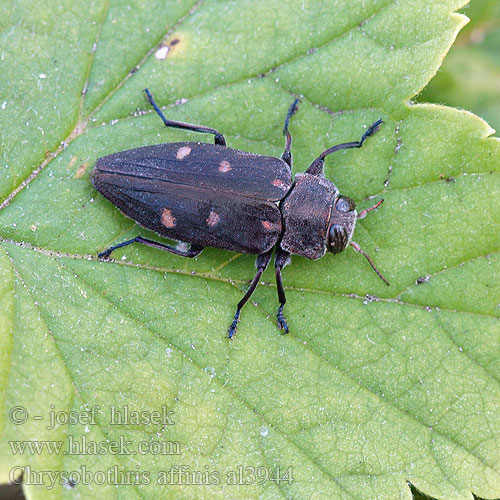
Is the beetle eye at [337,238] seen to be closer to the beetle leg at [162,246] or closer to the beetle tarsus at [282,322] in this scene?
the beetle tarsus at [282,322]

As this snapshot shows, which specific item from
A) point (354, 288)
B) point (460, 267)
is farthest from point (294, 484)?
point (460, 267)

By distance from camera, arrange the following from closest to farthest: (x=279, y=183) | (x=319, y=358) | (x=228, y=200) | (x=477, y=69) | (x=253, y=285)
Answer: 1. (x=319, y=358)
2. (x=253, y=285)
3. (x=228, y=200)
4. (x=279, y=183)
5. (x=477, y=69)

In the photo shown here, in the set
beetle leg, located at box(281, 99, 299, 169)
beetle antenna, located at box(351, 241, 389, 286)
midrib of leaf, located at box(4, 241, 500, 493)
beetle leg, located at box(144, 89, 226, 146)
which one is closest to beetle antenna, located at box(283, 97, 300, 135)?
beetle leg, located at box(281, 99, 299, 169)

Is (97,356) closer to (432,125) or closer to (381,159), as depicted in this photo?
(381,159)

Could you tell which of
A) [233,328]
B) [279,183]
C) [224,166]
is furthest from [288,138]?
[233,328]

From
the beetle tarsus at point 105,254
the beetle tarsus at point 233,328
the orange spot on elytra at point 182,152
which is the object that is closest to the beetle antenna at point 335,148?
the orange spot on elytra at point 182,152

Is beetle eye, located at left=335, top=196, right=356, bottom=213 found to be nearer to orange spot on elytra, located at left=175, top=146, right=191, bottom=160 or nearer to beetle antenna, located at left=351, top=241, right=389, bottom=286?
beetle antenna, located at left=351, top=241, right=389, bottom=286

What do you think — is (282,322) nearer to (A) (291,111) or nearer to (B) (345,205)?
(B) (345,205)

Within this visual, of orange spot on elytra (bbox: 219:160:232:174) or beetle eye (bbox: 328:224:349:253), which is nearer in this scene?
beetle eye (bbox: 328:224:349:253)
